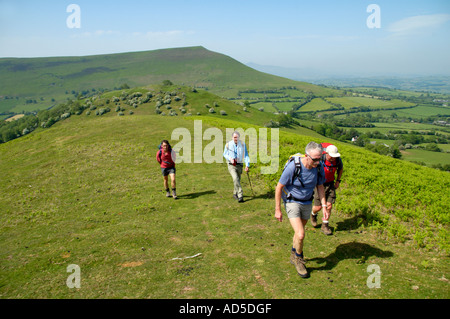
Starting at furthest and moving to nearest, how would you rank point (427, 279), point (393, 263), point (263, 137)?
point (263, 137), point (393, 263), point (427, 279)

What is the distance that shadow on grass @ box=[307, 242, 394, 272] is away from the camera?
8.27 m

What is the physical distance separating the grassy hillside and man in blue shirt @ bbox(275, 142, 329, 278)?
4.16 ft

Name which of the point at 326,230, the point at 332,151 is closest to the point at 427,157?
the point at 326,230

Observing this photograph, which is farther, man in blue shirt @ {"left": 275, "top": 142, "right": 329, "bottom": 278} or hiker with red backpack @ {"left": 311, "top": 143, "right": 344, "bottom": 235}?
hiker with red backpack @ {"left": 311, "top": 143, "right": 344, "bottom": 235}

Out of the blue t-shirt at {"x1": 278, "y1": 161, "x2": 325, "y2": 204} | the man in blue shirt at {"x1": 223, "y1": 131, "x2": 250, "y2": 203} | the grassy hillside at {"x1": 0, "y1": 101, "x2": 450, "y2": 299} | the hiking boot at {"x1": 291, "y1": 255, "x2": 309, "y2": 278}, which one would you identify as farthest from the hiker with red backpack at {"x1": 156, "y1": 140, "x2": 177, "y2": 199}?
the hiking boot at {"x1": 291, "y1": 255, "x2": 309, "y2": 278}

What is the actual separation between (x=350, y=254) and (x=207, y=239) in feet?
16.9

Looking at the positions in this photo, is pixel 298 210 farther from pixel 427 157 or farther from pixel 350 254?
pixel 427 157

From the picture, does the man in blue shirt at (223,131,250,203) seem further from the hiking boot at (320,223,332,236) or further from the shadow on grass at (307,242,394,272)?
the shadow on grass at (307,242,394,272)

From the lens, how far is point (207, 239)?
1016cm

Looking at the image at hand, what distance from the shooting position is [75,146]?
1093 inches

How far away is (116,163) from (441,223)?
71.4ft

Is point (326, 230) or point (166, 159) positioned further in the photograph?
point (166, 159)
